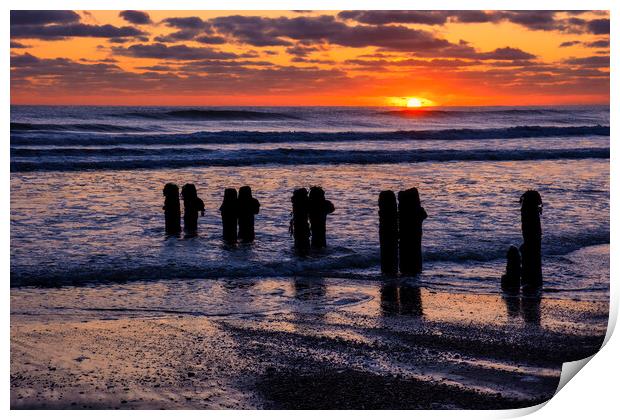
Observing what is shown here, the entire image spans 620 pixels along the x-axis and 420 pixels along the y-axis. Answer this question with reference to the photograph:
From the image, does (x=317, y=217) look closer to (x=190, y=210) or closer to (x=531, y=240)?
(x=190, y=210)

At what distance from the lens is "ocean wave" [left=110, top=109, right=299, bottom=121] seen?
35750mm

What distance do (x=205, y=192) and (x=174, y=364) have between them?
963 centimetres

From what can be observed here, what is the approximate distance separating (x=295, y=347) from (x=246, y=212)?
156 inches

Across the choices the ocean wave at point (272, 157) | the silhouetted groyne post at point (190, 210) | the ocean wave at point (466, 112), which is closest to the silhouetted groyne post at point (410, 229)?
the silhouetted groyne post at point (190, 210)

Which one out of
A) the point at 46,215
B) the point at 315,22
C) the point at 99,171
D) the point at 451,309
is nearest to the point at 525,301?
the point at 451,309

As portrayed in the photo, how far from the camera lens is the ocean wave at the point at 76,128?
27469 mm

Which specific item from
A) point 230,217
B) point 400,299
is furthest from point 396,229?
point 230,217

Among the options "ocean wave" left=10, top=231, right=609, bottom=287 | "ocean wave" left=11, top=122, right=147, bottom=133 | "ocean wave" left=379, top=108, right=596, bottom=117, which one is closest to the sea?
"ocean wave" left=10, top=231, right=609, bottom=287

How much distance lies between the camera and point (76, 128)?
2898cm

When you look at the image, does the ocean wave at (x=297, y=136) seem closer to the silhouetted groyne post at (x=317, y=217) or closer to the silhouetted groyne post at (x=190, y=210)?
the silhouetted groyne post at (x=190, y=210)

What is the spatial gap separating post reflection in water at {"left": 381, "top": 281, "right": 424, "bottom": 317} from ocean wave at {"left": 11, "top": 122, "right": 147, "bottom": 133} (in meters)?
21.7

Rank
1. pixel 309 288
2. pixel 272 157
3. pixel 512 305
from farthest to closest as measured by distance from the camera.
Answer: pixel 272 157
pixel 309 288
pixel 512 305

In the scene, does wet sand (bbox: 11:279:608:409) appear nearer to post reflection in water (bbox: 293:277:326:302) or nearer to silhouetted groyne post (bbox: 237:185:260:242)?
post reflection in water (bbox: 293:277:326:302)

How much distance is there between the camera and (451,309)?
7.04m
